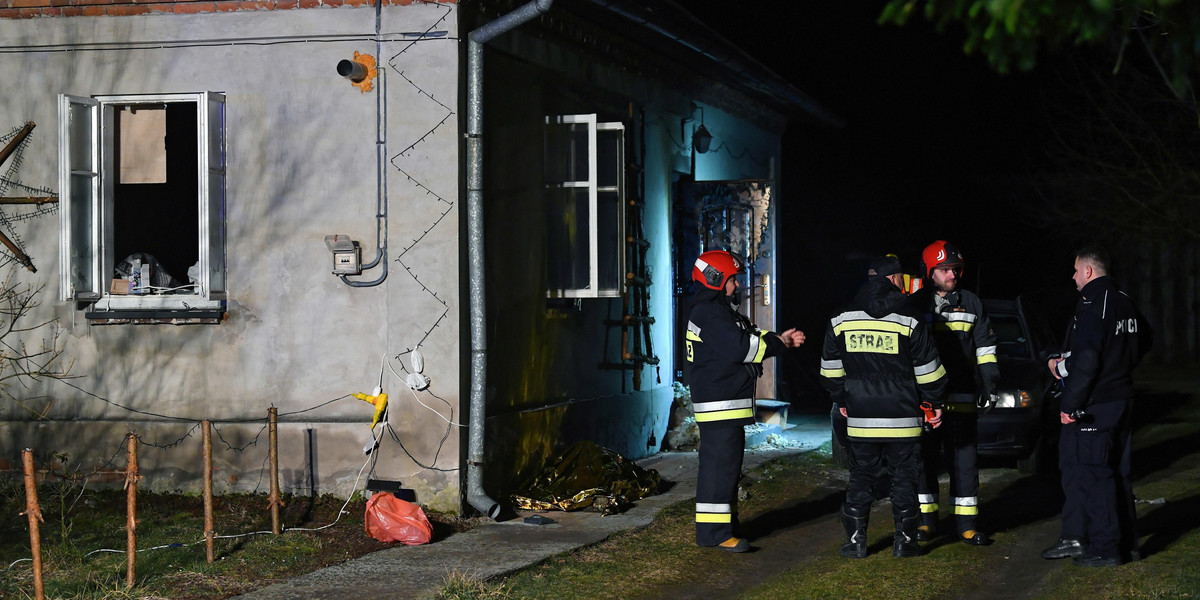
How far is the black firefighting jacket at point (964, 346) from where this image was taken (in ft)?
27.1

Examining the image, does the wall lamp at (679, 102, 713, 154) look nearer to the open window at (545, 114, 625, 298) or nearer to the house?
the open window at (545, 114, 625, 298)

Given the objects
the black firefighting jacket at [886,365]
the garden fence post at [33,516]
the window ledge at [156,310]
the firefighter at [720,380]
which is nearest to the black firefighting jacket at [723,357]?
the firefighter at [720,380]

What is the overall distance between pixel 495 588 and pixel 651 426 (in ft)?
19.2

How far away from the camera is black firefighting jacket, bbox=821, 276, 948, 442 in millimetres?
7508

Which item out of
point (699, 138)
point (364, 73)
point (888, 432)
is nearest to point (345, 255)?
point (364, 73)

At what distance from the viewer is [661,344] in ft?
43.1

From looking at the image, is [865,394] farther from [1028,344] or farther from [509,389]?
[1028,344]

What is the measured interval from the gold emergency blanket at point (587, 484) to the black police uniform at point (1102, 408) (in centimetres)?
337

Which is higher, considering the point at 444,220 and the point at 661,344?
the point at 444,220

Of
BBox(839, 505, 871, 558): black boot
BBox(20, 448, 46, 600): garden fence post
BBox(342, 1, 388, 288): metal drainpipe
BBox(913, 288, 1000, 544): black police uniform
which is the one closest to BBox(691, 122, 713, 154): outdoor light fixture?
BBox(342, 1, 388, 288): metal drainpipe

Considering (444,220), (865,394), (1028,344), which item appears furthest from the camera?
(1028,344)

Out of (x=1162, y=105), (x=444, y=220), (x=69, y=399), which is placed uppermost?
(x=1162, y=105)

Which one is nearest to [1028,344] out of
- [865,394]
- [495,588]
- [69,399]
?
[865,394]

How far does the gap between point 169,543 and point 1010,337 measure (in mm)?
8046
